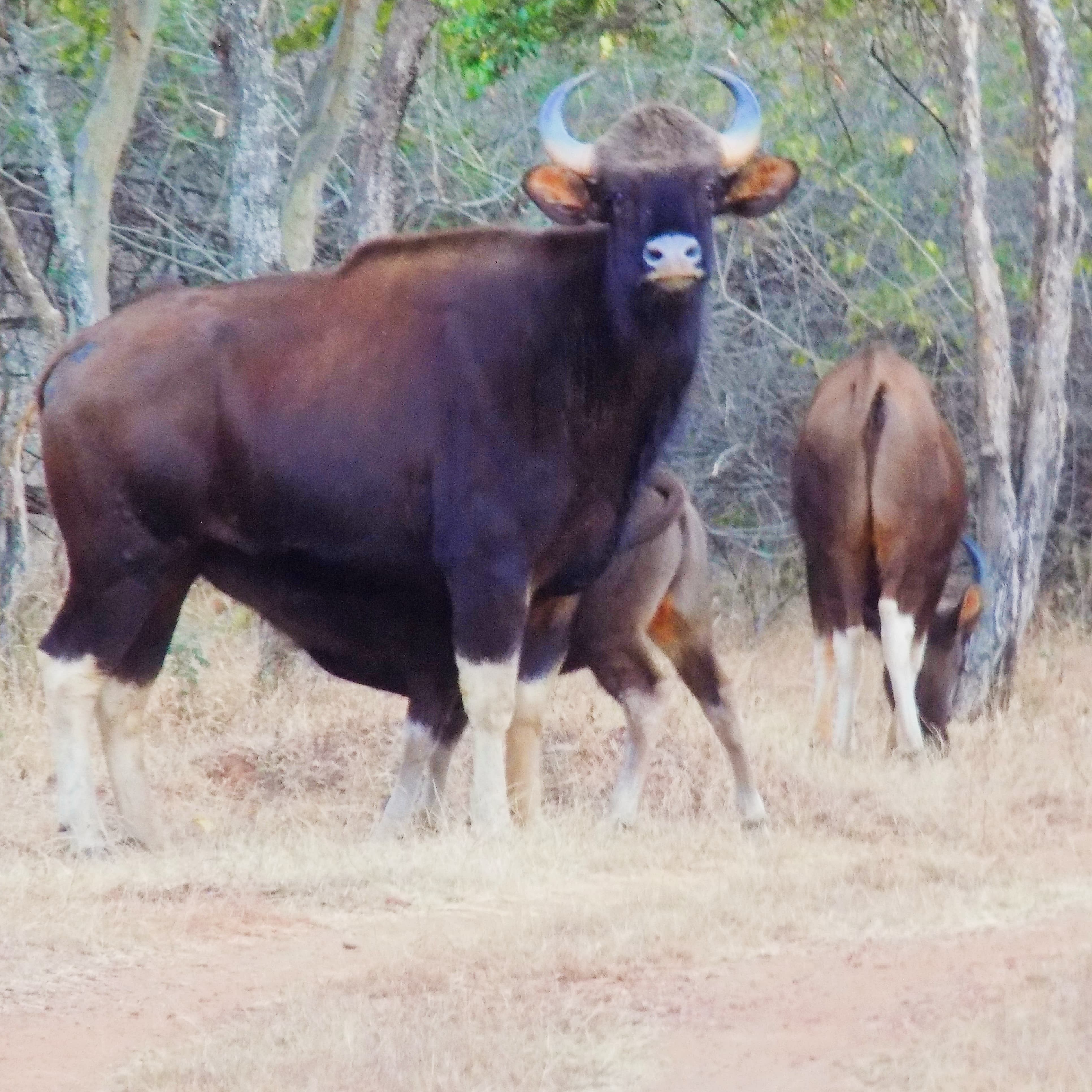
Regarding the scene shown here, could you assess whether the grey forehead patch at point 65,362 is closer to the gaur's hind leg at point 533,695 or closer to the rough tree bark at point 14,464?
the gaur's hind leg at point 533,695

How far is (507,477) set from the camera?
860 centimetres

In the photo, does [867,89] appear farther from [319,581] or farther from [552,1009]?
[552,1009]

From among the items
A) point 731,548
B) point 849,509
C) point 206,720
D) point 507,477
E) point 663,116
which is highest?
point 663,116

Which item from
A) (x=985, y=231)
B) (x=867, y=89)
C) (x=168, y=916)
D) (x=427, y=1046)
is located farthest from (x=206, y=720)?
(x=867, y=89)

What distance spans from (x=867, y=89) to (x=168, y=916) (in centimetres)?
1190

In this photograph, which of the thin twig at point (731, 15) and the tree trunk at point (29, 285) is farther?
the thin twig at point (731, 15)

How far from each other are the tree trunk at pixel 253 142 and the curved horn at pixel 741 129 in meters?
3.84

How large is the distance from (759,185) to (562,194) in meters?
0.85

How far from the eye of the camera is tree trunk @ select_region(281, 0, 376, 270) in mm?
12203

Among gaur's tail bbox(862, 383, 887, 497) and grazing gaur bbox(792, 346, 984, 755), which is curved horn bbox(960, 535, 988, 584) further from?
gaur's tail bbox(862, 383, 887, 497)

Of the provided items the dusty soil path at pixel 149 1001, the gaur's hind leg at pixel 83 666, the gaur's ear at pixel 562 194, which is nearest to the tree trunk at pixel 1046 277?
the gaur's ear at pixel 562 194

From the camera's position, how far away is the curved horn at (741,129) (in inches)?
351

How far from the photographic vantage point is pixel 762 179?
9.02 m

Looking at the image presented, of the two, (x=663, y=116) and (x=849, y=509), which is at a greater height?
(x=663, y=116)
